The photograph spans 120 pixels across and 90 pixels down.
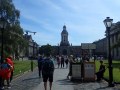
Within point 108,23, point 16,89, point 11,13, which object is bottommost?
point 16,89

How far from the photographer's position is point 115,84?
22.5m

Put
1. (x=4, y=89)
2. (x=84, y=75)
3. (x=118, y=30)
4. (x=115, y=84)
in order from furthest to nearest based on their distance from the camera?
(x=118, y=30) < (x=84, y=75) < (x=115, y=84) < (x=4, y=89)

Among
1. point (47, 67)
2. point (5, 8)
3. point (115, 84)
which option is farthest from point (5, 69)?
point (5, 8)

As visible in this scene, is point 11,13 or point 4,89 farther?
point 11,13

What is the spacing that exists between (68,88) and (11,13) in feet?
157

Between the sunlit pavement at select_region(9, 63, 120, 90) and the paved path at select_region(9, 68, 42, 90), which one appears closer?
the sunlit pavement at select_region(9, 63, 120, 90)

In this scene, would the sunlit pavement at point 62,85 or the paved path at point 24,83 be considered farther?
the paved path at point 24,83

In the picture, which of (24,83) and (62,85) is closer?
(62,85)

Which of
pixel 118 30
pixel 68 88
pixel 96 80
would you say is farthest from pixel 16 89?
pixel 118 30

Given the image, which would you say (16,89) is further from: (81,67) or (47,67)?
(81,67)

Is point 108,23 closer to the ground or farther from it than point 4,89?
farther from it

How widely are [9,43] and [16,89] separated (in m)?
47.6

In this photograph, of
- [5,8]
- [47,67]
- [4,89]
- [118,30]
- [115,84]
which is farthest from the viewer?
[118,30]

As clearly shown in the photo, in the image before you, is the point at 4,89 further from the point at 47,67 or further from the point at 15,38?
the point at 15,38
